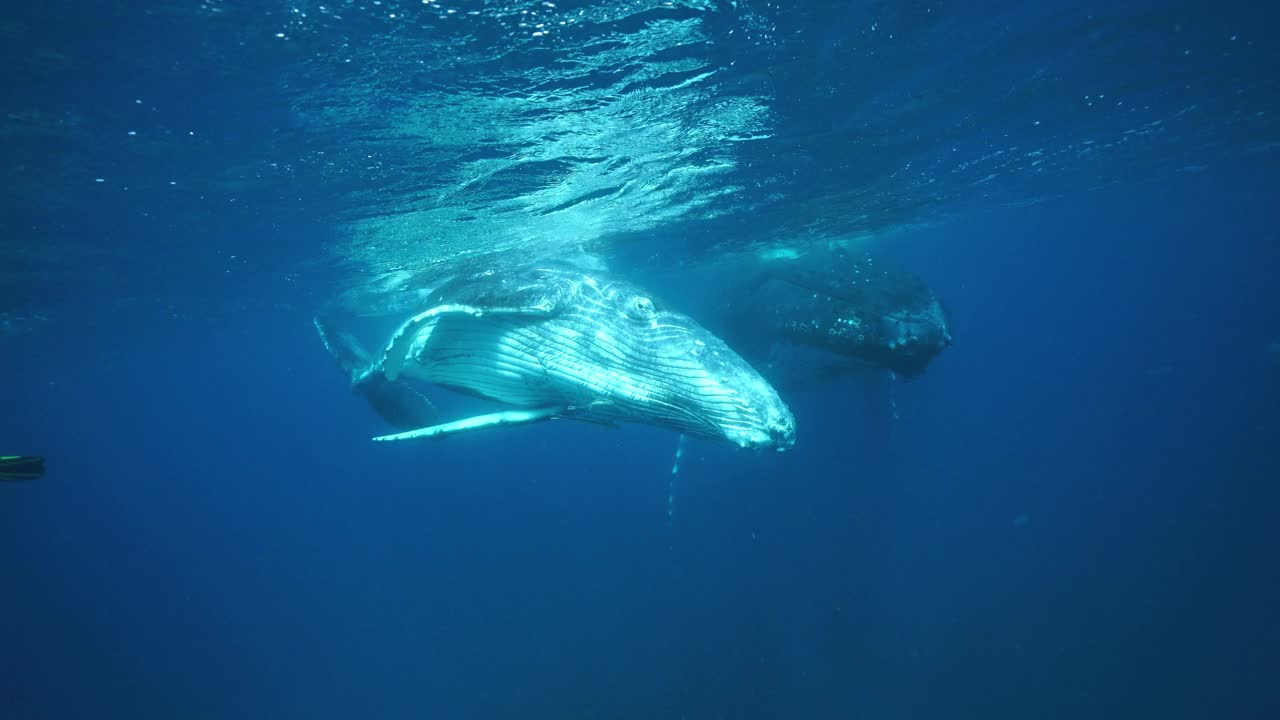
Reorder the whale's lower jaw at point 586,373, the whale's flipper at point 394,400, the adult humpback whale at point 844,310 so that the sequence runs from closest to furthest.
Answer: the whale's lower jaw at point 586,373
the whale's flipper at point 394,400
the adult humpback whale at point 844,310

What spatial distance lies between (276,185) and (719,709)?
19.3 meters

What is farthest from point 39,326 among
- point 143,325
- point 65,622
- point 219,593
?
point 65,622

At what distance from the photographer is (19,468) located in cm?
345

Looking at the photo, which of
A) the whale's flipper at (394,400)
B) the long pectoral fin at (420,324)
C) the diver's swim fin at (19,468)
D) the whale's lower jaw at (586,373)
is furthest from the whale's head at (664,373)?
the diver's swim fin at (19,468)

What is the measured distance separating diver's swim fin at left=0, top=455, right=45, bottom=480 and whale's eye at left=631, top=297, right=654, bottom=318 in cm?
402

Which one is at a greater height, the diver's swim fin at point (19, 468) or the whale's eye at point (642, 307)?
the whale's eye at point (642, 307)

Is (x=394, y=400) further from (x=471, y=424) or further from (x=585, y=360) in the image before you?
(x=585, y=360)

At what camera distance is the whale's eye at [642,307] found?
5300mm

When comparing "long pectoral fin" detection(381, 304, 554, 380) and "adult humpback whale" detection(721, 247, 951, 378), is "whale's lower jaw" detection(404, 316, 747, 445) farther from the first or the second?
"adult humpback whale" detection(721, 247, 951, 378)

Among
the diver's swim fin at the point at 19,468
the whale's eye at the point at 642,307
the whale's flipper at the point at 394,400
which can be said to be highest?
the whale's eye at the point at 642,307

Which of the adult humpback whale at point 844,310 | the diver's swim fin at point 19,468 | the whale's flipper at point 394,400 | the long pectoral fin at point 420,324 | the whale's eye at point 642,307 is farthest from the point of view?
the adult humpback whale at point 844,310

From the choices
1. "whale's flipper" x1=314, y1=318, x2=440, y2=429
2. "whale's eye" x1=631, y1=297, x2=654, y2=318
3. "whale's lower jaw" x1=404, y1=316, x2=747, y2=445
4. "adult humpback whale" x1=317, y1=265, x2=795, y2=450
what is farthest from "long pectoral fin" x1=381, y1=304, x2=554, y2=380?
"whale's eye" x1=631, y1=297, x2=654, y2=318

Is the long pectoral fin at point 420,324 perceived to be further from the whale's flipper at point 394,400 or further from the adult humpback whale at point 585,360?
the whale's flipper at point 394,400

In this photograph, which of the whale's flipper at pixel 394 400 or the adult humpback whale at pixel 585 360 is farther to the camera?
the whale's flipper at pixel 394 400
